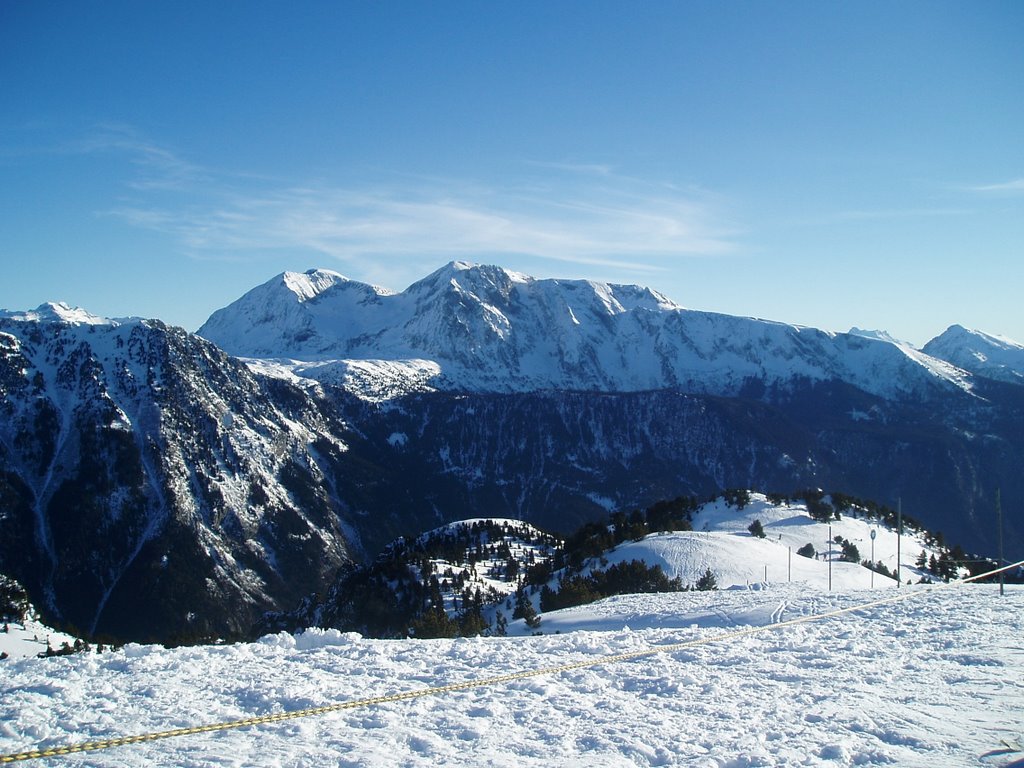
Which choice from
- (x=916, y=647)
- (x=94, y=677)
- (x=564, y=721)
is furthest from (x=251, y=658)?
(x=916, y=647)

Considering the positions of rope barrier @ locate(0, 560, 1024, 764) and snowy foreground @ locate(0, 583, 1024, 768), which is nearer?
rope barrier @ locate(0, 560, 1024, 764)

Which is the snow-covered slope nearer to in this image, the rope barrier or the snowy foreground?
the rope barrier

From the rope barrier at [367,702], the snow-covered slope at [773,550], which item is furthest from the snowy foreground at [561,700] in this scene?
the snow-covered slope at [773,550]

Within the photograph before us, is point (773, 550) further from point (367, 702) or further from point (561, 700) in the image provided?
point (367, 702)

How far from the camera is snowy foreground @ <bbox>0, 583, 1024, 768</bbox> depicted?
36.7 ft

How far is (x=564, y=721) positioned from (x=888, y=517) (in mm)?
97215

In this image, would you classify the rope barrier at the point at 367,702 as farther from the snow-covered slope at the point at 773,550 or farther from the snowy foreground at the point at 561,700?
the snow-covered slope at the point at 773,550

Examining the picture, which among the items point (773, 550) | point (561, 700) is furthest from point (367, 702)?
point (773, 550)

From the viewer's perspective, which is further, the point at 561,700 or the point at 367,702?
the point at 561,700

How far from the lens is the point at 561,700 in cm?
1375

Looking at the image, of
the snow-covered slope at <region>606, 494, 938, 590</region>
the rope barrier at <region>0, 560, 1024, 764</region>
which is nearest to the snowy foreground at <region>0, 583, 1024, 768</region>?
the rope barrier at <region>0, 560, 1024, 764</region>

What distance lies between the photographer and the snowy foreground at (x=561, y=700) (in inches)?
440

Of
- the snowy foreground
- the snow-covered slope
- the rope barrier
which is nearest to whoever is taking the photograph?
the rope barrier

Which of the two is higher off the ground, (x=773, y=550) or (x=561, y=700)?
(x=561, y=700)
